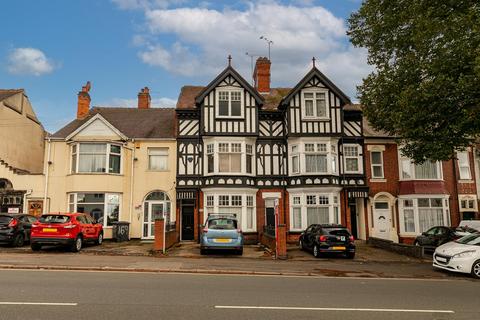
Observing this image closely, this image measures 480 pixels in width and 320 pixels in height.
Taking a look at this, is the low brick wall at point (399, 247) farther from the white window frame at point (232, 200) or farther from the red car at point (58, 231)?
the red car at point (58, 231)

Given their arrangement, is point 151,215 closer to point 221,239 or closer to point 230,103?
point 230,103

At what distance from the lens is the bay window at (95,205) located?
923 inches

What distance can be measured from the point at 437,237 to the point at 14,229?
20.9 metres

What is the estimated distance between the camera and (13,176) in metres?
24.1

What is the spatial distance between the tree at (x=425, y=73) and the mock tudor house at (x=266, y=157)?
6.05 meters

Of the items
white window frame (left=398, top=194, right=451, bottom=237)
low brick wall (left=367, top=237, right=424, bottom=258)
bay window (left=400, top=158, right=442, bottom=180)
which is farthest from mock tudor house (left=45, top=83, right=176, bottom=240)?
bay window (left=400, top=158, right=442, bottom=180)

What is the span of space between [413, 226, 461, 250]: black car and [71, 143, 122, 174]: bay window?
18.1 meters

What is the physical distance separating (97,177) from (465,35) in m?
19.6

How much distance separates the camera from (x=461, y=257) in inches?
509

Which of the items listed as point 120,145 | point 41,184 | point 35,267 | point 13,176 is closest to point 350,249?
point 35,267

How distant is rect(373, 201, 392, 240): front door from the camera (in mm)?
24484

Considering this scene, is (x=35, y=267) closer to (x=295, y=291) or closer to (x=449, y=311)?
(x=295, y=291)

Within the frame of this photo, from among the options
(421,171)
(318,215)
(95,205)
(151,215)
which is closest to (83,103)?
(95,205)

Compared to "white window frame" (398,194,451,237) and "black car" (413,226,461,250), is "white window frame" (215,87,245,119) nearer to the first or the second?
"white window frame" (398,194,451,237)
